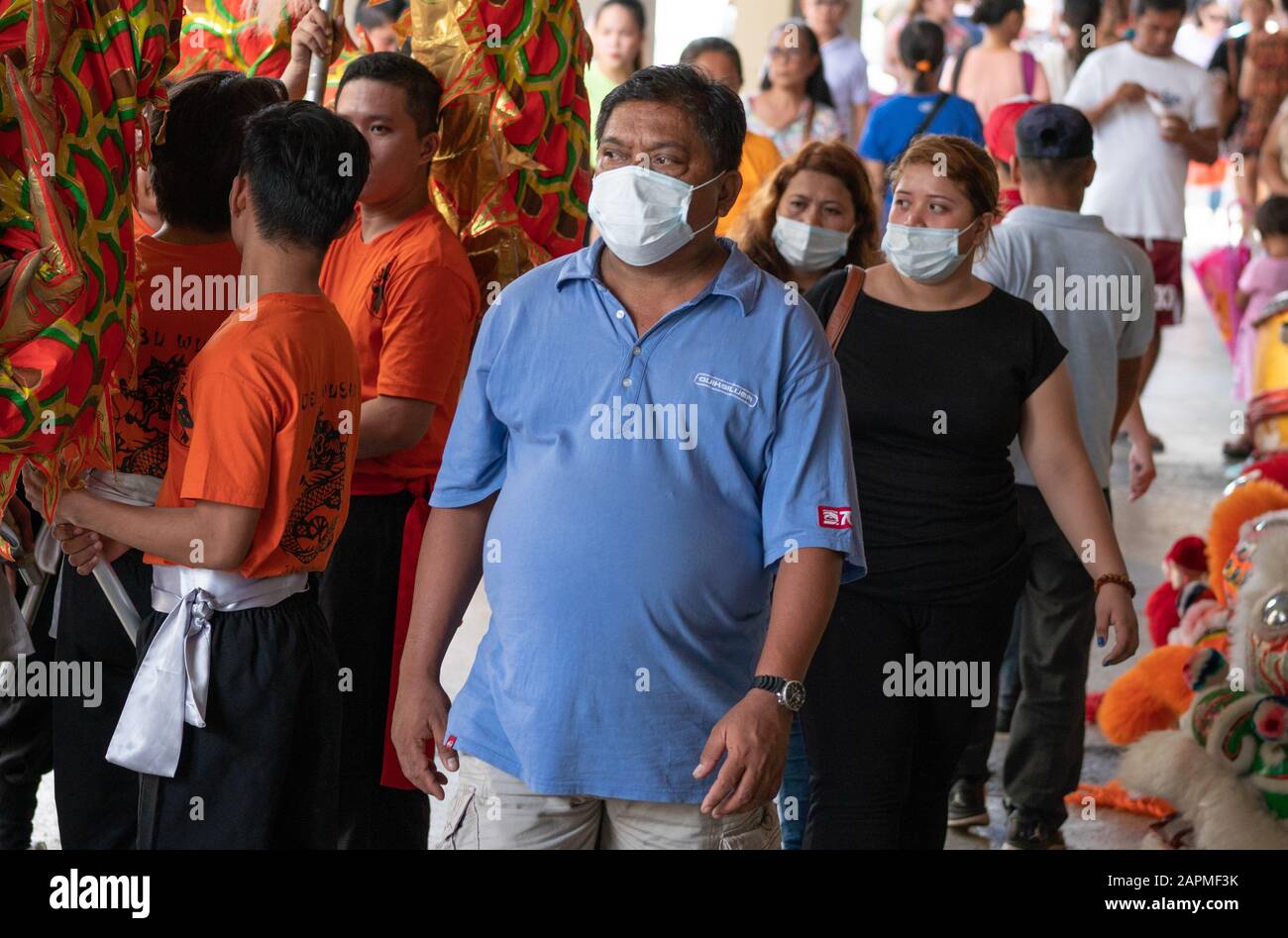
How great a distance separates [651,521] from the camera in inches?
94.7

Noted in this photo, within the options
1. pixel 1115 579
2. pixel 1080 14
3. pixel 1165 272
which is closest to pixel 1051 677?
pixel 1115 579

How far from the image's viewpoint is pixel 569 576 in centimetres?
243

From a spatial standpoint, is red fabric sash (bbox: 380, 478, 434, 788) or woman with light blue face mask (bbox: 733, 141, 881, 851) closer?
red fabric sash (bbox: 380, 478, 434, 788)

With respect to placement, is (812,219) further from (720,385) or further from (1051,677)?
Answer: (720,385)

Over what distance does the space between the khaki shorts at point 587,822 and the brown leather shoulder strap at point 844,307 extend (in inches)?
46.2

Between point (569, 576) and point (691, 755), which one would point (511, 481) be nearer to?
point (569, 576)

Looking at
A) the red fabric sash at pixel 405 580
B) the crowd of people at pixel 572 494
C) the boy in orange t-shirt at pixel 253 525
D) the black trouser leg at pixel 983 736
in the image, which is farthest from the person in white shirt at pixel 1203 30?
the boy in orange t-shirt at pixel 253 525

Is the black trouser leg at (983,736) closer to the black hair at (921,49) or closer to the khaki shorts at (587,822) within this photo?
the khaki shorts at (587,822)

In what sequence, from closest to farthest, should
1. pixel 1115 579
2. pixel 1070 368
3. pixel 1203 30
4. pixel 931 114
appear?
pixel 1115 579 → pixel 1070 368 → pixel 931 114 → pixel 1203 30

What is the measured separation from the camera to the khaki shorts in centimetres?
243

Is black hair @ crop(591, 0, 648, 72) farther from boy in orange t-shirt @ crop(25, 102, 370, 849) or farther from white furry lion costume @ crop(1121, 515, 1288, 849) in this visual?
boy in orange t-shirt @ crop(25, 102, 370, 849)

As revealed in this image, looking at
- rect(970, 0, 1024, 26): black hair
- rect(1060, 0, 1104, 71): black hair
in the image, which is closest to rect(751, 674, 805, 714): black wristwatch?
rect(970, 0, 1024, 26): black hair

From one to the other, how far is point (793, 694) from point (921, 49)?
17.6 ft
